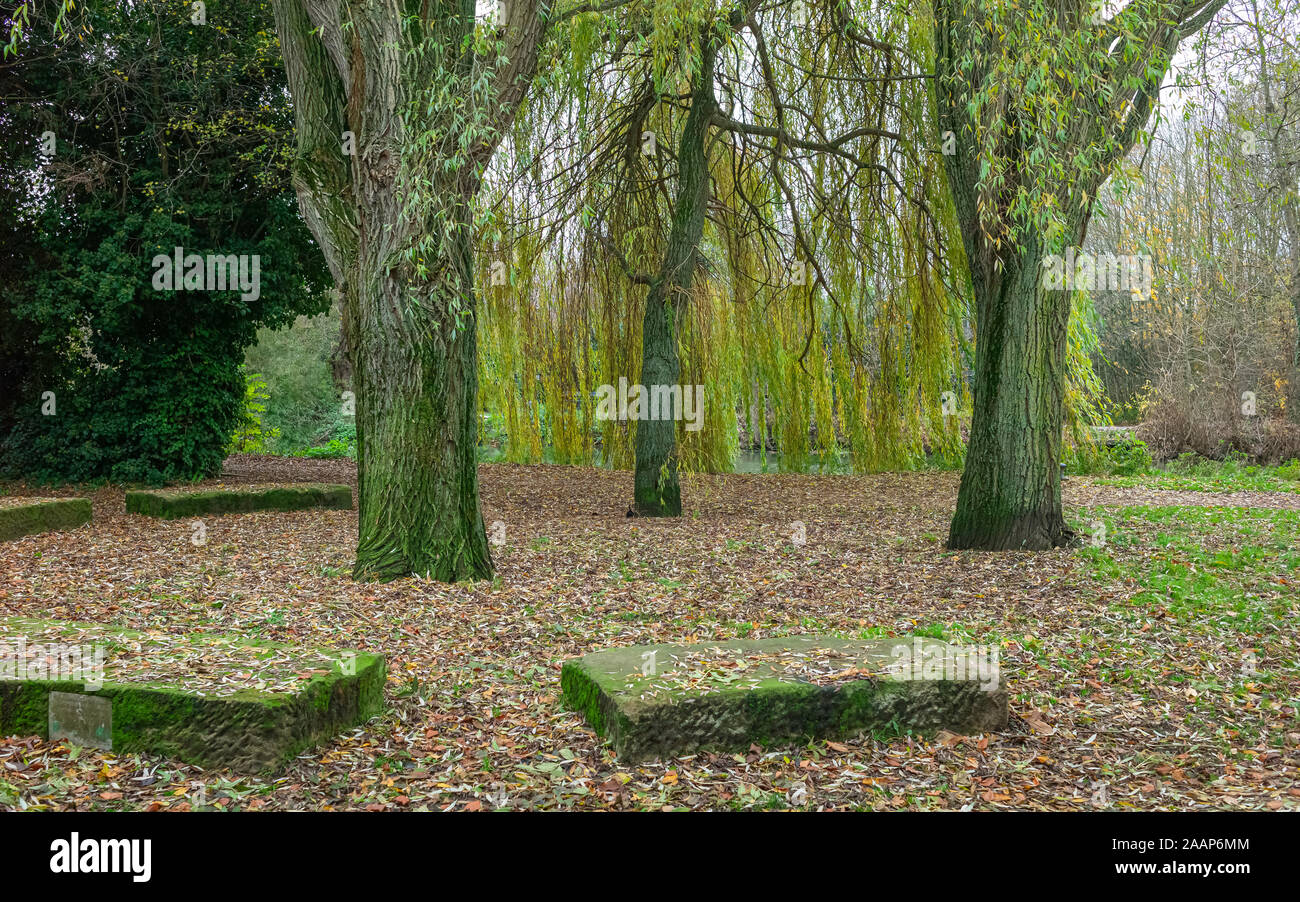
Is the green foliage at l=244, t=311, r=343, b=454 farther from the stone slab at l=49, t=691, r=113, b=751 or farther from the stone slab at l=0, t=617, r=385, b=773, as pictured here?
the stone slab at l=49, t=691, r=113, b=751

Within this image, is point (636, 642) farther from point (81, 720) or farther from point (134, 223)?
point (134, 223)

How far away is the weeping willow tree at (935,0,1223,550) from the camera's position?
19.3 feet

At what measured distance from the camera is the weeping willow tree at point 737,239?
951 cm

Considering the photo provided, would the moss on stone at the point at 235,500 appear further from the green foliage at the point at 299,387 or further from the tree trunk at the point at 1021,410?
the green foliage at the point at 299,387

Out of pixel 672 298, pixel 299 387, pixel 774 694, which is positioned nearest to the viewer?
pixel 774 694

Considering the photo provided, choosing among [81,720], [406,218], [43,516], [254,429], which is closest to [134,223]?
[43,516]

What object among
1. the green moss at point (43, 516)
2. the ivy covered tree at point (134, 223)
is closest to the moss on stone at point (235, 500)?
the green moss at point (43, 516)

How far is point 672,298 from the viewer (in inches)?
366

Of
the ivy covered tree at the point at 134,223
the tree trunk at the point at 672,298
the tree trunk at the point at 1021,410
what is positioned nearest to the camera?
the tree trunk at the point at 1021,410

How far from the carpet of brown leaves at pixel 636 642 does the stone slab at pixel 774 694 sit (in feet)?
0.24

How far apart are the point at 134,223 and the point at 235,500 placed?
3.33 meters

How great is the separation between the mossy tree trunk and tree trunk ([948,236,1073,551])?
11.8 feet

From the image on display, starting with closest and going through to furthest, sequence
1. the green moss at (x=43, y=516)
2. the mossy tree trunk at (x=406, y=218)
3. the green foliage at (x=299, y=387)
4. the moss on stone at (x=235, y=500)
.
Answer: the mossy tree trunk at (x=406, y=218), the green moss at (x=43, y=516), the moss on stone at (x=235, y=500), the green foliage at (x=299, y=387)

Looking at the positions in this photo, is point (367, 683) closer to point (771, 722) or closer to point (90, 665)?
point (90, 665)
